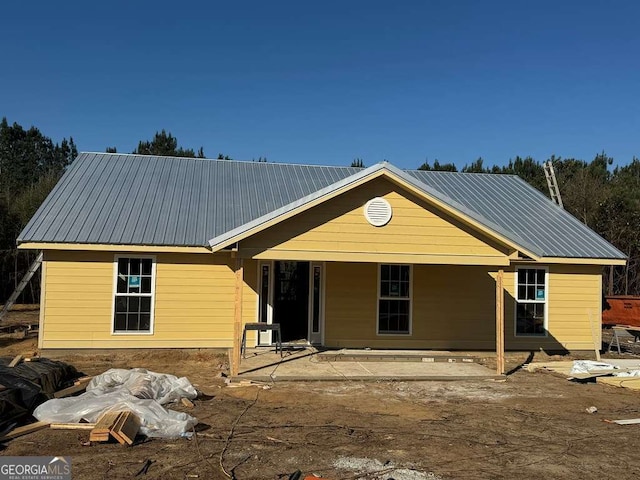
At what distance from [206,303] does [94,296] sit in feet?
8.20

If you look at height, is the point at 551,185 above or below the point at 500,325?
above

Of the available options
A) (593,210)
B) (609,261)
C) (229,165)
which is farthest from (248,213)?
(593,210)

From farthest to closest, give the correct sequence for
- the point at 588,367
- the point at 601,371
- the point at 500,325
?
the point at 588,367, the point at 601,371, the point at 500,325

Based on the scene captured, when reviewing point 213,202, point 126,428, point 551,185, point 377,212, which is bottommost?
point 126,428

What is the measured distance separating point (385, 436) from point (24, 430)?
4.53m

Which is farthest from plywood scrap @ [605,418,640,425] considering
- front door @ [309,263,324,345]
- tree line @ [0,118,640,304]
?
tree line @ [0,118,640,304]

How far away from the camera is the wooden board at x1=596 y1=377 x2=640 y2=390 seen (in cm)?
1103

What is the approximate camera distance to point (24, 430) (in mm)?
6859

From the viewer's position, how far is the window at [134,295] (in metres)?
12.7

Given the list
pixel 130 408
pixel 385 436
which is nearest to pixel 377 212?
pixel 385 436

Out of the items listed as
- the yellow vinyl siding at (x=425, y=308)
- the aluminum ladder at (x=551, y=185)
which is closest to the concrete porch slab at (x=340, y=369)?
the yellow vinyl siding at (x=425, y=308)

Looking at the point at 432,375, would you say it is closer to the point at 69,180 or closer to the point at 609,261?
the point at 609,261

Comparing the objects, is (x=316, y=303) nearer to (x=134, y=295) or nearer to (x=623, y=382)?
(x=134, y=295)

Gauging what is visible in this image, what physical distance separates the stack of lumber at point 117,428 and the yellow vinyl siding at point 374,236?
4386 mm
